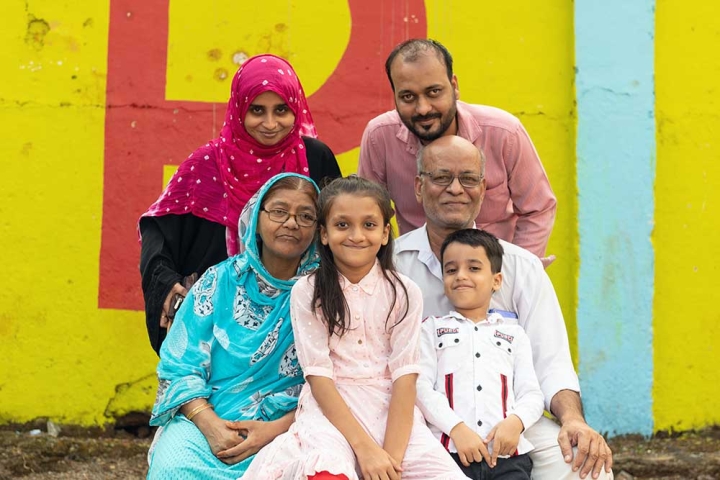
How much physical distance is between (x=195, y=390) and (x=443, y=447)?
836 mm

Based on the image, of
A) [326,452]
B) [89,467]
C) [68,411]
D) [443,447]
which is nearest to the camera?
[326,452]

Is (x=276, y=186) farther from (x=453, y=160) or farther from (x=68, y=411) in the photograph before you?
(x=68, y=411)

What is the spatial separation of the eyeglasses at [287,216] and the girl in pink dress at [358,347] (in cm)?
15

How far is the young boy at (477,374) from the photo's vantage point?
303cm

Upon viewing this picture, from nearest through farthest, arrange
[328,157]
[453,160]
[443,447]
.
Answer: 1. [443,447]
2. [453,160]
3. [328,157]

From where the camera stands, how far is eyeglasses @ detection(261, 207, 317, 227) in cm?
329

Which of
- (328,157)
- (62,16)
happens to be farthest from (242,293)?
(62,16)

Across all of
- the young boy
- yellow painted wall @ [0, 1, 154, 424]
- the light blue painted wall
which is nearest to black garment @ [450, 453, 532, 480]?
the young boy

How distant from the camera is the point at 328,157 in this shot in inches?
154

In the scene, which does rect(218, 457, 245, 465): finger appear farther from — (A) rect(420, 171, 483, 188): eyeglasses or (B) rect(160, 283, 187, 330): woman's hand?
(A) rect(420, 171, 483, 188): eyeglasses

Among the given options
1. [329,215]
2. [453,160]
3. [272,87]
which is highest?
[272,87]

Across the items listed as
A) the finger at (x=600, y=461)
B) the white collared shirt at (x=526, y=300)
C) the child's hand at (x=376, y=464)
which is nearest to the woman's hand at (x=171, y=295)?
the white collared shirt at (x=526, y=300)

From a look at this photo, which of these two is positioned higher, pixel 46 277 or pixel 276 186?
pixel 276 186

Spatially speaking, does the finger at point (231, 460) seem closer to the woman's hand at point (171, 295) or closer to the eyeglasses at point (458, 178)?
the woman's hand at point (171, 295)
